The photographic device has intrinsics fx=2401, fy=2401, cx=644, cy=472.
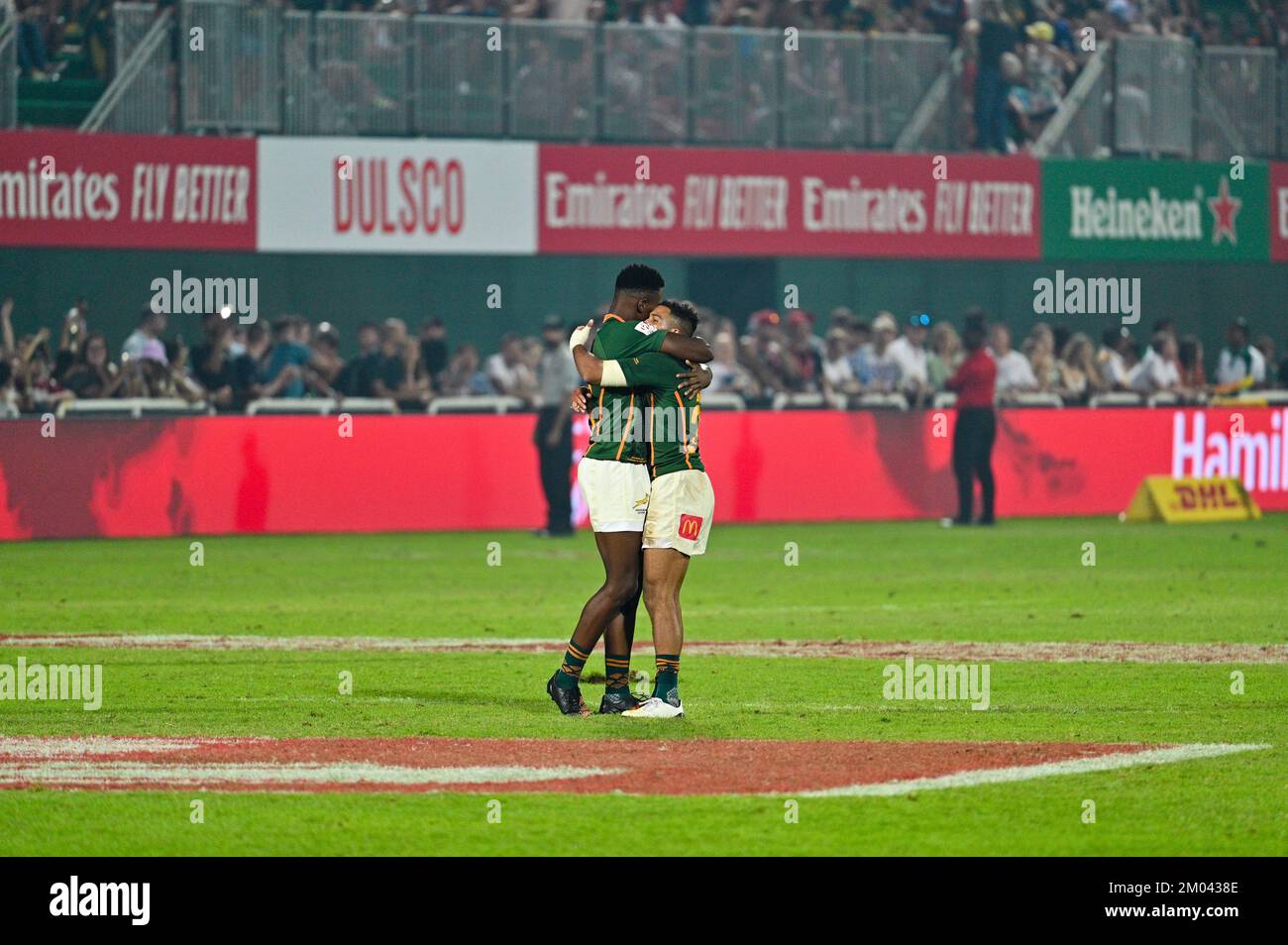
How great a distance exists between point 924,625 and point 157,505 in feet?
35.2

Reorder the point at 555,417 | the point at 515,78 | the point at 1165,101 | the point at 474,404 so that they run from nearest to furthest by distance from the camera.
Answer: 1. the point at 555,417
2. the point at 474,404
3. the point at 515,78
4. the point at 1165,101

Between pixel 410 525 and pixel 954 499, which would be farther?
A: pixel 954 499

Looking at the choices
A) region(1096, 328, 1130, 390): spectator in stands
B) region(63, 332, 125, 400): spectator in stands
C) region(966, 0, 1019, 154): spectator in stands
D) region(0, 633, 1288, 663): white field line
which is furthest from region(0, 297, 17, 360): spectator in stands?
region(1096, 328, 1130, 390): spectator in stands

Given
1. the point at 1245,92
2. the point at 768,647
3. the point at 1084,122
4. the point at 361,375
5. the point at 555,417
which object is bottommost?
the point at 768,647

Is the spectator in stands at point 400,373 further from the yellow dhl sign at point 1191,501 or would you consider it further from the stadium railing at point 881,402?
the yellow dhl sign at point 1191,501

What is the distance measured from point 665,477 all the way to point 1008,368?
19.2 metres

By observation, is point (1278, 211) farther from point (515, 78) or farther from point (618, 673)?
point (618, 673)

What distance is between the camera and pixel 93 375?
26172 mm

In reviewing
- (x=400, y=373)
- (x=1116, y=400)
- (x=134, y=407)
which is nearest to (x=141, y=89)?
(x=134, y=407)

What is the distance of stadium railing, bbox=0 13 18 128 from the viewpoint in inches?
1048

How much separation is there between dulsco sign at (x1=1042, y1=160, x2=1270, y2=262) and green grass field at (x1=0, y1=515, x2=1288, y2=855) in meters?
6.50

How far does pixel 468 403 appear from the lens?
2758cm
